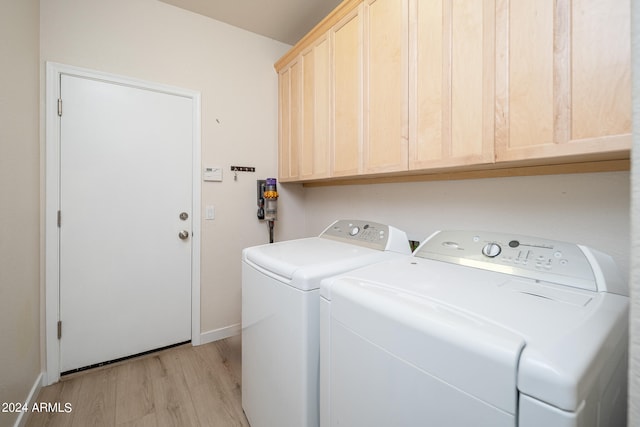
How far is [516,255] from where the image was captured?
3.18 feet

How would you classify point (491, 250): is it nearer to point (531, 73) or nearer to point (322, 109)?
point (531, 73)

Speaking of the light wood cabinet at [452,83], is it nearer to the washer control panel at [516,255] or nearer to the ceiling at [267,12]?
the washer control panel at [516,255]

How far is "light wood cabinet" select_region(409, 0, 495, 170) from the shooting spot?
1.00 meters

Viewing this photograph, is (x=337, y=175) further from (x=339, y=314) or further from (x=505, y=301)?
(x=505, y=301)

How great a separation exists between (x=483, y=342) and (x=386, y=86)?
1244 millimetres

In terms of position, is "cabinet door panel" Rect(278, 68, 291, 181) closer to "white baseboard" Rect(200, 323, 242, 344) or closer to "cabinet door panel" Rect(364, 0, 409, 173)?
"cabinet door panel" Rect(364, 0, 409, 173)

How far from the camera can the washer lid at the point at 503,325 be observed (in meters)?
0.45

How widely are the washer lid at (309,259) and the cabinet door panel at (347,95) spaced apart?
0.51 meters

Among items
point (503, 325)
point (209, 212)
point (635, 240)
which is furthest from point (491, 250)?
point (209, 212)

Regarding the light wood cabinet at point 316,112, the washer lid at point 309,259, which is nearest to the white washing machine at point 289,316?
the washer lid at point 309,259

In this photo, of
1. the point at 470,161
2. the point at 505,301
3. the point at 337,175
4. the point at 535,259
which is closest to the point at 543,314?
the point at 505,301

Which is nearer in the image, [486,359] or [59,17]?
[486,359]

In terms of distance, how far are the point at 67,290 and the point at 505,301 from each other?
7.90 feet

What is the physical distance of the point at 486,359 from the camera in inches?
19.5
